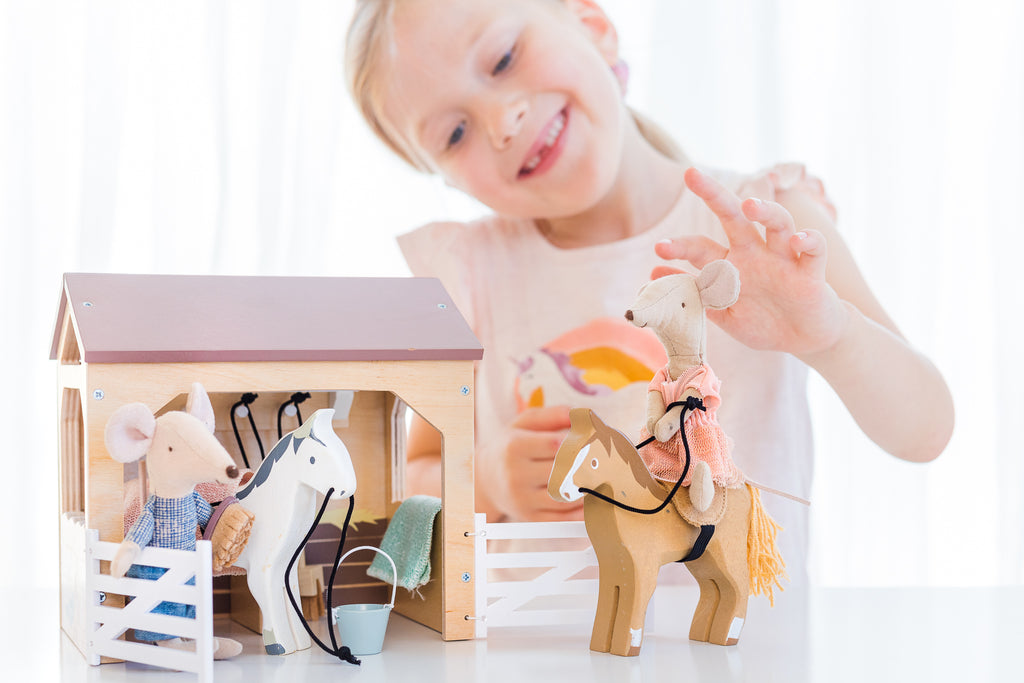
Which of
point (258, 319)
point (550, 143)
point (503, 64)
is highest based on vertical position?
point (503, 64)

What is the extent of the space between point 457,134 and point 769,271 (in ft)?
2.08

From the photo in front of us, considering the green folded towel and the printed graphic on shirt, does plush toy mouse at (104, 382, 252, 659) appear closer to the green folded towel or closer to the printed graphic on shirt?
the green folded towel

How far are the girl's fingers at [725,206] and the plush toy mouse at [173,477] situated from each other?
1.80 ft

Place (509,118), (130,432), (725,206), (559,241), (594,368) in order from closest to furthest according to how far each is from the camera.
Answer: (130,432) < (725,206) < (509,118) < (594,368) < (559,241)

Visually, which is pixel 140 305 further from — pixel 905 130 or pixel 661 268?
pixel 905 130

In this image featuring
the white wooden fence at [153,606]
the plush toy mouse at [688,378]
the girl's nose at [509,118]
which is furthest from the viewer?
the girl's nose at [509,118]

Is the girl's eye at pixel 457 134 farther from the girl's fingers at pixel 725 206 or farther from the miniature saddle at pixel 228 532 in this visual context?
the miniature saddle at pixel 228 532

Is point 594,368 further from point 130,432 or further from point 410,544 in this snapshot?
point 130,432

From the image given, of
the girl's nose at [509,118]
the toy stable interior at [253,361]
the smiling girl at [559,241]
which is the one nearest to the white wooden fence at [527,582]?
the toy stable interior at [253,361]

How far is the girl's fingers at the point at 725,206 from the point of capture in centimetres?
103

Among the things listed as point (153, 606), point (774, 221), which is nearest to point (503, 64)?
point (774, 221)

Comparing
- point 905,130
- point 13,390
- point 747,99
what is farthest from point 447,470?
point 905,130

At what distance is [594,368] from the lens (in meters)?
1.59

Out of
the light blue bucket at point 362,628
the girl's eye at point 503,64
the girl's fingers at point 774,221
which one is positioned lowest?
the light blue bucket at point 362,628
